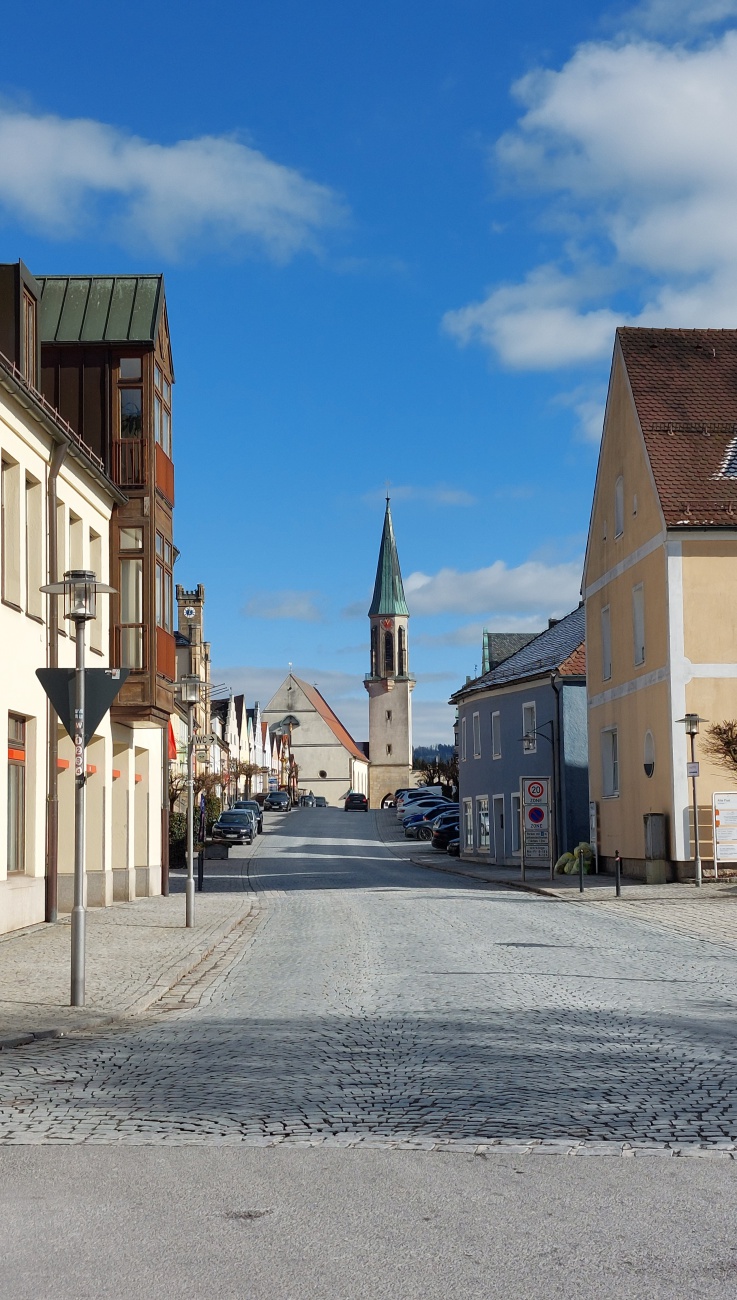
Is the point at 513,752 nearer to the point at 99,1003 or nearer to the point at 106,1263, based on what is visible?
the point at 99,1003

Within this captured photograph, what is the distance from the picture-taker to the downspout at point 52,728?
75.5ft

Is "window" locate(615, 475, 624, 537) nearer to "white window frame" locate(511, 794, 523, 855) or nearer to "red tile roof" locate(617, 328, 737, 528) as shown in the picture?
"red tile roof" locate(617, 328, 737, 528)

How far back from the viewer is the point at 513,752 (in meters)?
52.3

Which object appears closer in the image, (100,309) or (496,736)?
(100,309)

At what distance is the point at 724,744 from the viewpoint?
29.5 metres

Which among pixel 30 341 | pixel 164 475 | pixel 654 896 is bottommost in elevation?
pixel 654 896

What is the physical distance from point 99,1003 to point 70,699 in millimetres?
2718

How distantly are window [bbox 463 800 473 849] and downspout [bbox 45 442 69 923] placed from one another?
35.6 metres

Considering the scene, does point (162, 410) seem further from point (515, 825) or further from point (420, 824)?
point (420, 824)

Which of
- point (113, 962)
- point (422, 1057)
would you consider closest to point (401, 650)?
point (113, 962)

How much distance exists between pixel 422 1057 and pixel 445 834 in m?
53.6

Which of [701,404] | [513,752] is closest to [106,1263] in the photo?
[701,404]

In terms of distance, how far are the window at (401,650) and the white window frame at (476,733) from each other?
96.6 meters

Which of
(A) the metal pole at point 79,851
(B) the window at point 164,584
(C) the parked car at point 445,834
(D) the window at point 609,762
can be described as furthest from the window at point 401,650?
(A) the metal pole at point 79,851
